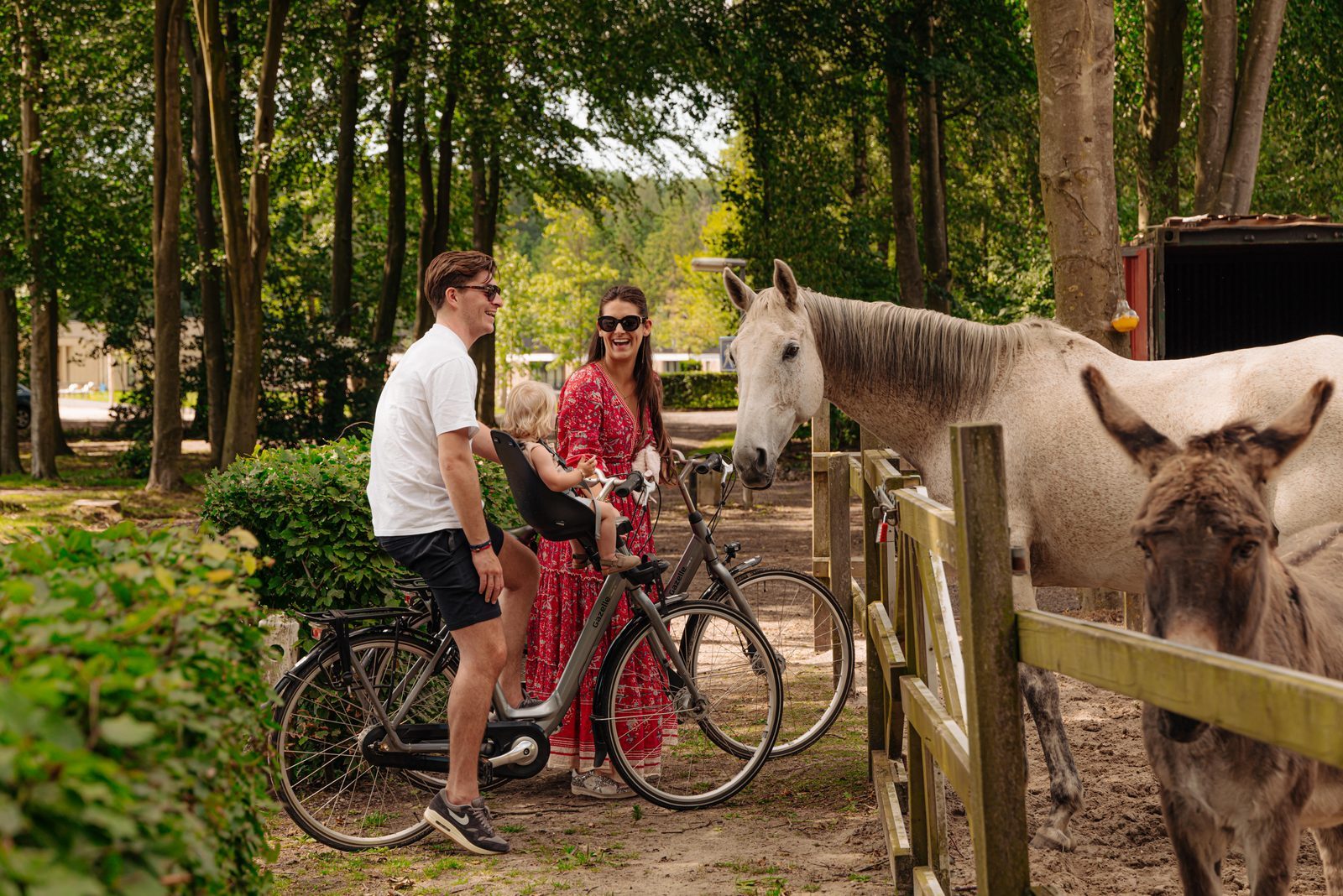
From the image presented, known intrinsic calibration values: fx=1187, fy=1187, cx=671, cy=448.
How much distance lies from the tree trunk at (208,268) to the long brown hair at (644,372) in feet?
39.8

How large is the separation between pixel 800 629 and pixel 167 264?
1263cm

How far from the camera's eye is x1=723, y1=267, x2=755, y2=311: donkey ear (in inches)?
214

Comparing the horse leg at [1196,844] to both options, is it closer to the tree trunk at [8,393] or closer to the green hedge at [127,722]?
the green hedge at [127,722]

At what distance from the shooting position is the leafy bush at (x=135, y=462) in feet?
64.7

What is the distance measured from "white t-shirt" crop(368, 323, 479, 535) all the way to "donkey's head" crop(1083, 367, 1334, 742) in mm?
2409

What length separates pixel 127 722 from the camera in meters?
1.43

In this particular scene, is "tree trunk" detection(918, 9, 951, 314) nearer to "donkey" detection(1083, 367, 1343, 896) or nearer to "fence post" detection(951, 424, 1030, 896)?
"donkey" detection(1083, 367, 1343, 896)

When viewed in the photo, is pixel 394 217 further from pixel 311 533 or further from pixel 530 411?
pixel 530 411

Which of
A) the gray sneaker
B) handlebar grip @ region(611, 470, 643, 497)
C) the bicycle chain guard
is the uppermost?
handlebar grip @ region(611, 470, 643, 497)

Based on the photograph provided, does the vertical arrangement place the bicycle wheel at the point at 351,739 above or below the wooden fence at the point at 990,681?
below

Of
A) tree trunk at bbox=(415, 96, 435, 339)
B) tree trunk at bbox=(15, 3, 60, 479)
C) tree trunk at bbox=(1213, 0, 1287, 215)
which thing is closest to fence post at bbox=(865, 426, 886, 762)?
tree trunk at bbox=(1213, 0, 1287, 215)

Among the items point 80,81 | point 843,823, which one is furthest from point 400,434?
point 80,81

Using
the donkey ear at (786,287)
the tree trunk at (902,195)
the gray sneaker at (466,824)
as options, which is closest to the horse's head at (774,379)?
the donkey ear at (786,287)

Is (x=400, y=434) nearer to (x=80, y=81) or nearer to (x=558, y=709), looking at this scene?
(x=558, y=709)
